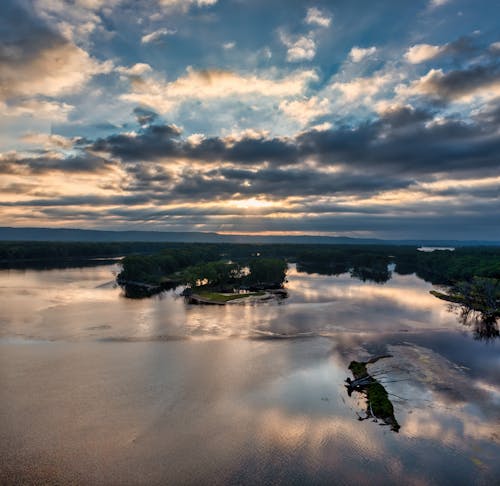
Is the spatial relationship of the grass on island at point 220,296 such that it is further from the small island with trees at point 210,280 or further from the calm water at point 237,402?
the calm water at point 237,402

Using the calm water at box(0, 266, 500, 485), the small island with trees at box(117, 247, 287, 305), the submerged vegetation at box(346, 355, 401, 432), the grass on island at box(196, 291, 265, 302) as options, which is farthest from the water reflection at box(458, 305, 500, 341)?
the grass on island at box(196, 291, 265, 302)

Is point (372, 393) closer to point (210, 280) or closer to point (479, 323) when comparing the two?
point (479, 323)

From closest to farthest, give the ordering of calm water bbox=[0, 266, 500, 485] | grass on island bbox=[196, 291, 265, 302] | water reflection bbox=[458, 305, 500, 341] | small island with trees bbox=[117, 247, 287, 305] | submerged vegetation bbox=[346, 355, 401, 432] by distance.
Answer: calm water bbox=[0, 266, 500, 485] < submerged vegetation bbox=[346, 355, 401, 432] < water reflection bbox=[458, 305, 500, 341] < grass on island bbox=[196, 291, 265, 302] < small island with trees bbox=[117, 247, 287, 305]

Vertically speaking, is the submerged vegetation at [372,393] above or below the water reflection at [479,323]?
above

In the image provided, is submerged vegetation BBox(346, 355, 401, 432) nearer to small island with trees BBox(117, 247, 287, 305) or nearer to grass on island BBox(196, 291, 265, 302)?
small island with trees BBox(117, 247, 287, 305)

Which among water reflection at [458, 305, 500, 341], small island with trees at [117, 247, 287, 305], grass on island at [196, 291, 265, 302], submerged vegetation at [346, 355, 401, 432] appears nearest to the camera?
submerged vegetation at [346, 355, 401, 432]

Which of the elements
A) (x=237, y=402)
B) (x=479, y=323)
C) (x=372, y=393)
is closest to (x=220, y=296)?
(x=237, y=402)

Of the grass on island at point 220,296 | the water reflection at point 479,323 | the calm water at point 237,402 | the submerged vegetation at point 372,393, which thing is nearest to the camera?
the calm water at point 237,402

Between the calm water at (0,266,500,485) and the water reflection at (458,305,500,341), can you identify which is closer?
the calm water at (0,266,500,485)

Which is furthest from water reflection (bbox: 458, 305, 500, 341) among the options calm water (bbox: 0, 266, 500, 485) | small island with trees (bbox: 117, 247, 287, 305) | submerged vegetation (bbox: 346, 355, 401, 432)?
small island with trees (bbox: 117, 247, 287, 305)

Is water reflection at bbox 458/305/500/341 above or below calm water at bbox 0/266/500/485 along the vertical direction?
below

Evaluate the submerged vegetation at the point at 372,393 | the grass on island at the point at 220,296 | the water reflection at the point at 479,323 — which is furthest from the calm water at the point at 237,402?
the grass on island at the point at 220,296
